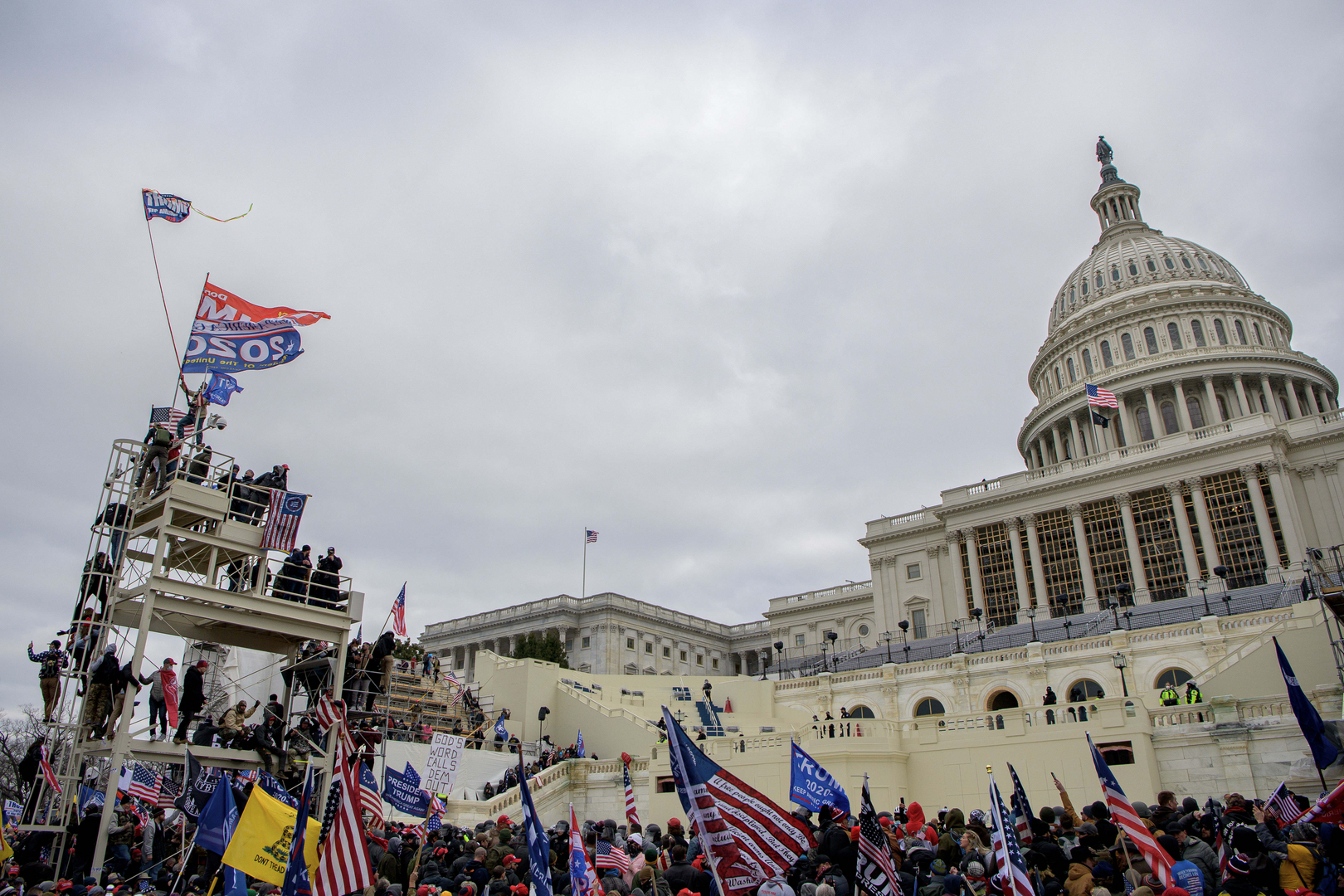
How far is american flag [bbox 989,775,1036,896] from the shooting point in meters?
8.62

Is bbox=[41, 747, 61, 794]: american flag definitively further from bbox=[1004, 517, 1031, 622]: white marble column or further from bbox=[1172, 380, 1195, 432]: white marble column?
bbox=[1172, 380, 1195, 432]: white marble column

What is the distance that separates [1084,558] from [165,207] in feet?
179

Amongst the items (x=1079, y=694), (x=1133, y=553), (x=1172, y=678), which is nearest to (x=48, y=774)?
(x=1079, y=694)

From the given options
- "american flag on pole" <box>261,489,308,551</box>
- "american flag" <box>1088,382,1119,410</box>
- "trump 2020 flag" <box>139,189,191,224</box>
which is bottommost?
"american flag on pole" <box>261,489,308,551</box>

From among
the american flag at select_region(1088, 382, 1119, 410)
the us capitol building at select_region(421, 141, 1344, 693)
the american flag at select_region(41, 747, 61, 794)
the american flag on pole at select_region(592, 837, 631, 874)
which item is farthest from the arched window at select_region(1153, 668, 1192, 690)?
the american flag at select_region(41, 747, 61, 794)

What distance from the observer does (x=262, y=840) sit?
10.2 meters

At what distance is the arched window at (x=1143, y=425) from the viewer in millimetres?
71938

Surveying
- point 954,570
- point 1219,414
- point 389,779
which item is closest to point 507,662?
point 954,570

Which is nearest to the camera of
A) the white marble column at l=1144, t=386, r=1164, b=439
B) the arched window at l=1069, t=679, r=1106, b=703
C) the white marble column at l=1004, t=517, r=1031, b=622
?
the arched window at l=1069, t=679, r=1106, b=703

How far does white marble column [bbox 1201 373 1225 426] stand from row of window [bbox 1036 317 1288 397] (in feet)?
15.7

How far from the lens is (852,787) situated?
27.8m

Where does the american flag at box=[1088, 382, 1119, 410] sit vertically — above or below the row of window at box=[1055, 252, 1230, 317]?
below

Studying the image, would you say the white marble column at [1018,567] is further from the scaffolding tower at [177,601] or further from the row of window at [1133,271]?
the scaffolding tower at [177,601]

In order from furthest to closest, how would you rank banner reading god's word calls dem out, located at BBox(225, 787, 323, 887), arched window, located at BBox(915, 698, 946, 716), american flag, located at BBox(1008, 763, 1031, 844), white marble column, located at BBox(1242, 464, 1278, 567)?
white marble column, located at BBox(1242, 464, 1278, 567), arched window, located at BBox(915, 698, 946, 716), american flag, located at BBox(1008, 763, 1031, 844), banner reading god's word calls dem out, located at BBox(225, 787, 323, 887)
